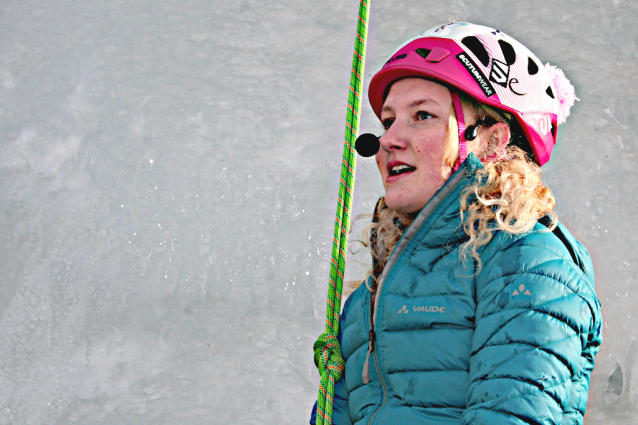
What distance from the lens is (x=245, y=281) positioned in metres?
2.61

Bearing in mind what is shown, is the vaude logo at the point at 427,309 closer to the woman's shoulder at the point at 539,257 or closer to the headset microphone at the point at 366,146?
the woman's shoulder at the point at 539,257

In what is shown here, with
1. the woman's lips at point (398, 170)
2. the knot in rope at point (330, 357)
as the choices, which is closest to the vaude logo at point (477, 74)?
the woman's lips at point (398, 170)

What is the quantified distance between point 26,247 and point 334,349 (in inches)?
73.7

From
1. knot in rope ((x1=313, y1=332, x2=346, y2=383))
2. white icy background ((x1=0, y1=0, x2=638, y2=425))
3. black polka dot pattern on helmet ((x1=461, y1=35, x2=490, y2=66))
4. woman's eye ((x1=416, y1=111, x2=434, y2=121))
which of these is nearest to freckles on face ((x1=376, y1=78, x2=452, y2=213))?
woman's eye ((x1=416, y1=111, x2=434, y2=121))

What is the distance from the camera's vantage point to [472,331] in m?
0.99

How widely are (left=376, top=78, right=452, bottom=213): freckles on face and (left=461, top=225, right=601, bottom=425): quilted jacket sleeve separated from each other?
11.0 inches

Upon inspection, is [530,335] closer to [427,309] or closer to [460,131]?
[427,309]

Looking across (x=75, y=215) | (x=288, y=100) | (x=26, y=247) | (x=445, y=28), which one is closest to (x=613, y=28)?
(x=288, y=100)

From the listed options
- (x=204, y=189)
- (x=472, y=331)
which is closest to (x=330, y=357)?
(x=472, y=331)

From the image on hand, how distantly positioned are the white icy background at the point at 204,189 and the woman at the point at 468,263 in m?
1.27

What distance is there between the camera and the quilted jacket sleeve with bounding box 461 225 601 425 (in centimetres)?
86

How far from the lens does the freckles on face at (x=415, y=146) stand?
4.09 feet

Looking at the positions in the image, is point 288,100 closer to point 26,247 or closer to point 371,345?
point 26,247

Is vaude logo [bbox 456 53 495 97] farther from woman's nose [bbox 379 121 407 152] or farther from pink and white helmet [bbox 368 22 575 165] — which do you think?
woman's nose [bbox 379 121 407 152]
